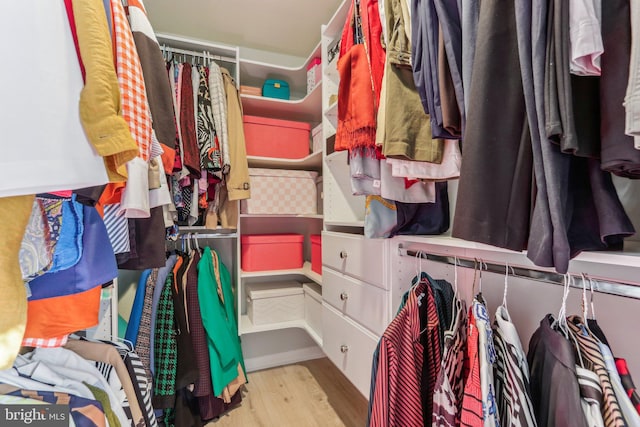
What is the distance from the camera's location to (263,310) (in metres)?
1.83

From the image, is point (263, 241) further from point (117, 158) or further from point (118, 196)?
point (117, 158)

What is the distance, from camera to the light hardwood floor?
59.0 inches

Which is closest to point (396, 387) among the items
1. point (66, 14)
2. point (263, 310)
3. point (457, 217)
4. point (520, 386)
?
point (520, 386)

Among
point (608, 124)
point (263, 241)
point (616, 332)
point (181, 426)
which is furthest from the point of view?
point (263, 241)

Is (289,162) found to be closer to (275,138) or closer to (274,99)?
(275,138)

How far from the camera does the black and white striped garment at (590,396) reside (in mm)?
457

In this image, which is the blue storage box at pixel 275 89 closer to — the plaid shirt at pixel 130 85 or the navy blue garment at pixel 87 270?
the plaid shirt at pixel 130 85

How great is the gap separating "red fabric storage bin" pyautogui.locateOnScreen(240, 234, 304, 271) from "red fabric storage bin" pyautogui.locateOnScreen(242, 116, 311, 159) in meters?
0.54

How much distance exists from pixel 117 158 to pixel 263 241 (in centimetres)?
130

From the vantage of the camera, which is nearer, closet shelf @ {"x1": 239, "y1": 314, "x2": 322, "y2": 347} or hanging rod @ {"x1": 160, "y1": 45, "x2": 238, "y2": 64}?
A: hanging rod @ {"x1": 160, "y1": 45, "x2": 238, "y2": 64}

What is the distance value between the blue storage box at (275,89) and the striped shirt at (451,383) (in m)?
1.75

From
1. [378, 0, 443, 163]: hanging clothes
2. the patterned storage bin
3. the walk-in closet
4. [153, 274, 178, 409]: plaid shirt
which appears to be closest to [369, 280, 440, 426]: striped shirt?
the walk-in closet

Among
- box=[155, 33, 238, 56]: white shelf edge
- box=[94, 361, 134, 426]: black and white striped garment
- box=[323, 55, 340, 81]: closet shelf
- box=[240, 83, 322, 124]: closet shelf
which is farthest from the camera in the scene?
box=[240, 83, 322, 124]: closet shelf

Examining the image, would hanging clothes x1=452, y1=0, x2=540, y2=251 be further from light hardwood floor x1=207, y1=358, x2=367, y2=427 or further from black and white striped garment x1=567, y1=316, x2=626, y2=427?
light hardwood floor x1=207, y1=358, x2=367, y2=427
